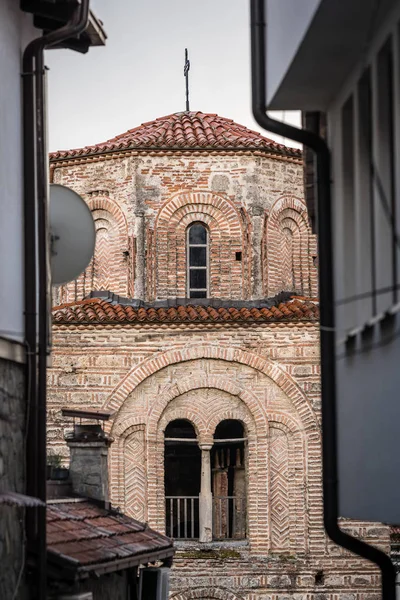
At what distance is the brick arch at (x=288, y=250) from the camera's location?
33062 millimetres

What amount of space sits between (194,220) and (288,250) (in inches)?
89.0

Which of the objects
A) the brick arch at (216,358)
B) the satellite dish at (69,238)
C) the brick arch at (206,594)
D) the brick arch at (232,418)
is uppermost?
the satellite dish at (69,238)

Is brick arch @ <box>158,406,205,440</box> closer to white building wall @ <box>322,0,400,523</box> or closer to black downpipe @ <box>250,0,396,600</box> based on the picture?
black downpipe @ <box>250,0,396,600</box>

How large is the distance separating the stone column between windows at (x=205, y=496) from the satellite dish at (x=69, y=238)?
56.8 feet

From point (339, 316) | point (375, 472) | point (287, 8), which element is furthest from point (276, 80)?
point (375, 472)

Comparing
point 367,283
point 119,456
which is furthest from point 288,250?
point 367,283

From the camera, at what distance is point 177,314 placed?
30.2 meters

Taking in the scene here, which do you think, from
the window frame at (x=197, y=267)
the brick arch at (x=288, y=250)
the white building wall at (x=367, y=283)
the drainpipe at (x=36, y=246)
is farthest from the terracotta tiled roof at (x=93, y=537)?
the brick arch at (x=288, y=250)

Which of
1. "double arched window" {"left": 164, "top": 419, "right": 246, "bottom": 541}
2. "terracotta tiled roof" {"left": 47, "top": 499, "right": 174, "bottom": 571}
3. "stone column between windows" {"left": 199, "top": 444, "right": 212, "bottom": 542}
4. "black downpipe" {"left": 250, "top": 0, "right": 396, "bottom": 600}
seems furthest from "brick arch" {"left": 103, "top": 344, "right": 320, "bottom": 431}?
"black downpipe" {"left": 250, "top": 0, "right": 396, "bottom": 600}

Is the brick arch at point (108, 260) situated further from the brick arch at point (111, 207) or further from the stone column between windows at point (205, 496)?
the stone column between windows at point (205, 496)

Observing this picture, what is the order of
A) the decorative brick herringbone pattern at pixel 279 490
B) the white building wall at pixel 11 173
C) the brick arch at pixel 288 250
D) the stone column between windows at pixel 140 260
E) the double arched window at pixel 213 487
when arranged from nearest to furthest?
the white building wall at pixel 11 173 < the decorative brick herringbone pattern at pixel 279 490 < the double arched window at pixel 213 487 < the stone column between windows at pixel 140 260 < the brick arch at pixel 288 250

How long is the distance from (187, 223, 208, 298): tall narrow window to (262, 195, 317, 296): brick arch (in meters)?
1.29

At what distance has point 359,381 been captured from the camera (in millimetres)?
10398

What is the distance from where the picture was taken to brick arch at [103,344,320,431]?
29.8 meters
